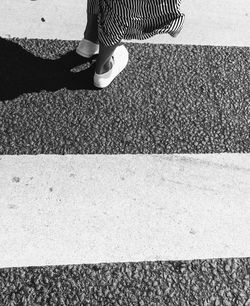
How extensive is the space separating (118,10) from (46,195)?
999 millimetres

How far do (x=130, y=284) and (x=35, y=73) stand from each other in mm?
1434

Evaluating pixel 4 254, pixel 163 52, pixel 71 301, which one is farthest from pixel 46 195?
pixel 163 52

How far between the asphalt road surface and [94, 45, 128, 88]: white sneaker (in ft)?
0.15

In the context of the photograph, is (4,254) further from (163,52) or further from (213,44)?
(213,44)

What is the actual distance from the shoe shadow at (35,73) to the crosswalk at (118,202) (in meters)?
0.08

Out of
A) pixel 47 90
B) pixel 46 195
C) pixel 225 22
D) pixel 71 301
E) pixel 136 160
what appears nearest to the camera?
pixel 71 301

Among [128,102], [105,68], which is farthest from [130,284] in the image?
[105,68]

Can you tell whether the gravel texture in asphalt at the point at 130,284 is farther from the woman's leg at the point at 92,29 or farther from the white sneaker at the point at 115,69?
the woman's leg at the point at 92,29

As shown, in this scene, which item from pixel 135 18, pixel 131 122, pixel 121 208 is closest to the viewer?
pixel 121 208

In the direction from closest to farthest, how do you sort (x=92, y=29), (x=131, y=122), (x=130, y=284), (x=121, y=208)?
(x=130, y=284) < (x=121, y=208) < (x=131, y=122) < (x=92, y=29)

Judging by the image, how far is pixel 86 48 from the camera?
3.21 m

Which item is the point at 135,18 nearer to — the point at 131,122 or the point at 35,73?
the point at 131,122

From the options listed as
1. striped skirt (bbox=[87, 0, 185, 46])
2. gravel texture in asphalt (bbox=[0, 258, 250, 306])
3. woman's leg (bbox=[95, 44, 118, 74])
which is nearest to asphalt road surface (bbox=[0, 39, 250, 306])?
gravel texture in asphalt (bbox=[0, 258, 250, 306])

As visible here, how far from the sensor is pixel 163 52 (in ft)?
11.2
